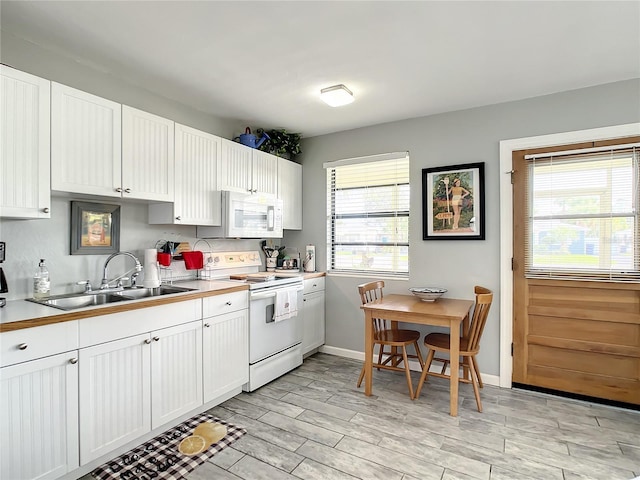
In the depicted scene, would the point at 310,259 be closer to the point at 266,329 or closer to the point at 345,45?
the point at 266,329

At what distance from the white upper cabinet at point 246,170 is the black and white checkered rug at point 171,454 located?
195 cm

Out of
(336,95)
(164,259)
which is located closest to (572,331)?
(336,95)

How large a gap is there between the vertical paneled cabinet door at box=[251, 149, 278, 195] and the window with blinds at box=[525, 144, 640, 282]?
247 cm

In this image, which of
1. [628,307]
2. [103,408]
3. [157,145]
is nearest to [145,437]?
[103,408]

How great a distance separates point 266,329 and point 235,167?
1.56 m

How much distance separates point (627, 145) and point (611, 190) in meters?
0.36

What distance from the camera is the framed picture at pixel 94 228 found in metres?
2.34

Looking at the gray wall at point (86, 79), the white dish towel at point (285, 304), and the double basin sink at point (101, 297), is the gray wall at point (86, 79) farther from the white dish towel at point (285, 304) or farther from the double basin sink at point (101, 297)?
the white dish towel at point (285, 304)

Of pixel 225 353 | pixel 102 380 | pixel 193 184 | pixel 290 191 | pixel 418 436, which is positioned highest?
pixel 290 191

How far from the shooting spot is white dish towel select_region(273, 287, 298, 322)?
3061mm

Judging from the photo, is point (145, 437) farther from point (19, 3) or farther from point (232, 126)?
point (232, 126)

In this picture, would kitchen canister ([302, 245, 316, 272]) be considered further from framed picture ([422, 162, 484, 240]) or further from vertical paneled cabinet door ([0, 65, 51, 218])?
vertical paneled cabinet door ([0, 65, 51, 218])

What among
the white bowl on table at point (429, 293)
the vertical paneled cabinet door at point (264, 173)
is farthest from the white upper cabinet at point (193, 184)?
the white bowl on table at point (429, 293)

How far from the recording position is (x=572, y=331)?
2828 mm
